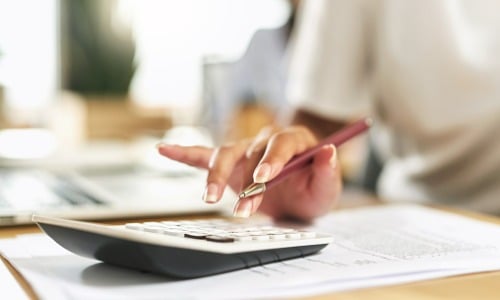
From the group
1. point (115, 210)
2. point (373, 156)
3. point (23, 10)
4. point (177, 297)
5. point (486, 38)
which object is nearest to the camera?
point (177, 297)

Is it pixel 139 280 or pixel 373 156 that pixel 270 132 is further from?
pixel 373 156

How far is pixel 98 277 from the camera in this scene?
390mm

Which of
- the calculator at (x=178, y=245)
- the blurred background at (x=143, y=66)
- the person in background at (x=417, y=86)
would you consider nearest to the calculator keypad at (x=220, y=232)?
the calculator at (x=178, y=245)

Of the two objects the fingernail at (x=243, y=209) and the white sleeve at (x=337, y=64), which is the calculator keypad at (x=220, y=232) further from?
the white sleeve at (x=337, y=64)

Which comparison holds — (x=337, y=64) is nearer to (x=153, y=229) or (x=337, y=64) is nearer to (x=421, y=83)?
(x=421, y=83)

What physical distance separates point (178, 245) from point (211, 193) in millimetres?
137

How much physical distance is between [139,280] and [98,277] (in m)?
0.02

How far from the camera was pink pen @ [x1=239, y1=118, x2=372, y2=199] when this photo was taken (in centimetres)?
48

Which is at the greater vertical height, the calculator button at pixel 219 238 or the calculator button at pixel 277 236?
the calculator button at pixel 219 238

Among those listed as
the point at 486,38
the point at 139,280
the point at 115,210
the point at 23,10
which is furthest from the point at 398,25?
the point at 23,10

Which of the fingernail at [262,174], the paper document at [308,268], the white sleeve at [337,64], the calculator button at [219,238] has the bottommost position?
the paper document at [308,268]

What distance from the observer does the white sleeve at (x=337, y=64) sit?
94 centimetres

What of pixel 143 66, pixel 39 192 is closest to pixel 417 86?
pixel 39 192

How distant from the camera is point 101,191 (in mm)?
710
